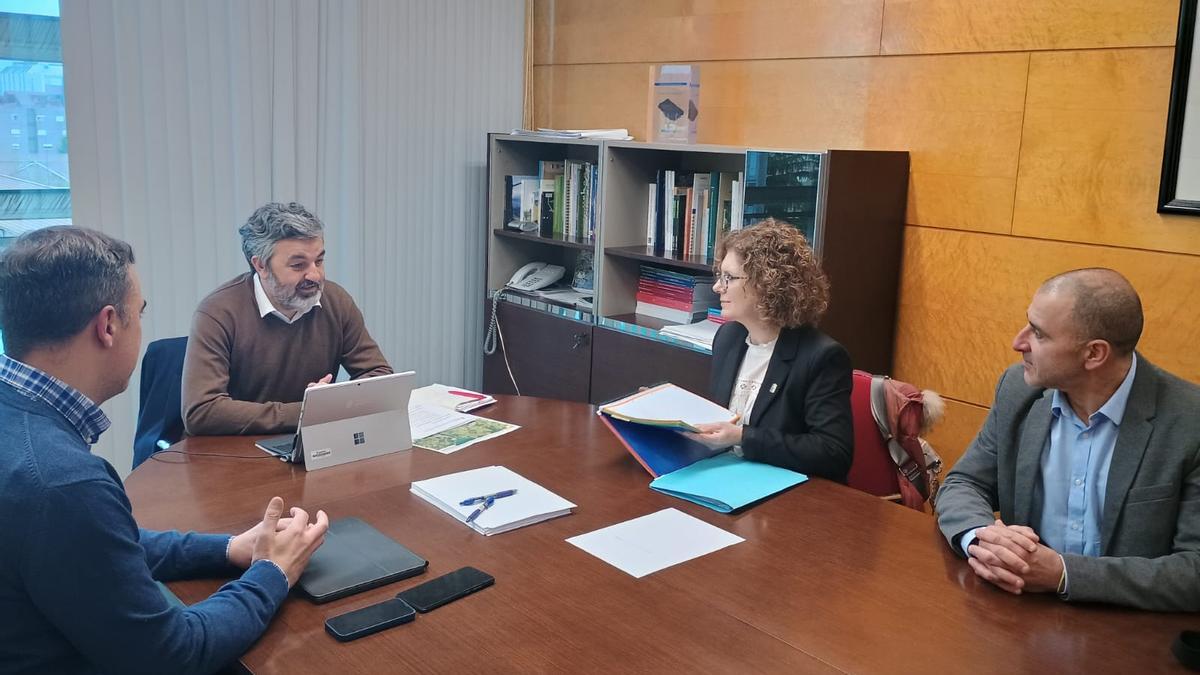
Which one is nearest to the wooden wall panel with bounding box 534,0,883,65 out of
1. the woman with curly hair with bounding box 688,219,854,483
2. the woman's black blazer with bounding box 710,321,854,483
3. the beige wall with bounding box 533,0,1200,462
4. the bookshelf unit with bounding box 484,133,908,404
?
the beige wall with bounding box 533,0,1200,462

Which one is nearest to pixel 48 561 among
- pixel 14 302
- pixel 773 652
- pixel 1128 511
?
pixel 14 302

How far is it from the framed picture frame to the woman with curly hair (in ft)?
3.47

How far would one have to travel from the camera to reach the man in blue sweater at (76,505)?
1.37 metres

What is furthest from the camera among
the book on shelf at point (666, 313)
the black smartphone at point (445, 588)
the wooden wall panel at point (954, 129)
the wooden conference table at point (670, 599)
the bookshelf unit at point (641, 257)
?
the book on shelf at point (666, 313)

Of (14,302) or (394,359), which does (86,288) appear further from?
(394,359)

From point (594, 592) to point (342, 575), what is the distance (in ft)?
1.52

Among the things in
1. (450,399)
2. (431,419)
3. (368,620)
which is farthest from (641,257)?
(368,620)

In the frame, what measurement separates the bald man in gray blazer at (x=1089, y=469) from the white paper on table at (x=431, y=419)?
1.29 meters

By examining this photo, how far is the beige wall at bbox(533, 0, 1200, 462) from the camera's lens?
2.91 metres

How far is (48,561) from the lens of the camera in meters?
1.36

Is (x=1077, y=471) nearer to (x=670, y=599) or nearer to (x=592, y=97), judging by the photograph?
(x=670, y=599)

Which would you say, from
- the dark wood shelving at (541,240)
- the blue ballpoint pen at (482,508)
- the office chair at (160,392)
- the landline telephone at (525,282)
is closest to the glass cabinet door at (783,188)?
the dark wood shelving at (541,240)

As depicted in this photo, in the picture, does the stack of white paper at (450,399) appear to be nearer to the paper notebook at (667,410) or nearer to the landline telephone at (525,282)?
the paper notebook at (667,410)

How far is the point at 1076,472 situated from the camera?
2021 millimetres
